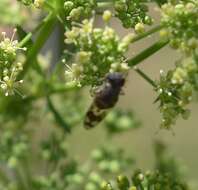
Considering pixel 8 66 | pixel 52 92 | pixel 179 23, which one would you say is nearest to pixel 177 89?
pixel 179 23

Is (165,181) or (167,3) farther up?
(167,3)

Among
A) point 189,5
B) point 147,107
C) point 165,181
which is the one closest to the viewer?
point 189,5

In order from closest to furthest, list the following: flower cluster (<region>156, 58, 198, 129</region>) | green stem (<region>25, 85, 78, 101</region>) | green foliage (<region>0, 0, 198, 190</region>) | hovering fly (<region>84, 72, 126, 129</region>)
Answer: flower cluster (<region>156, 58, 198, 129</region>) < green foliage (<region>0, 0, 198, 190</region>) < hovering fly (<region>84, 72, 126, 129</region>) < green stem (<region>25, 85, 78, 101</region>)

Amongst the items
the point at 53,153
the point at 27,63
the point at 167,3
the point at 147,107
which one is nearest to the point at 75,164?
the point at 53,153

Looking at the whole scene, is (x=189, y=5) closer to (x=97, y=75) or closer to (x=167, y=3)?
(x=167, y=3)

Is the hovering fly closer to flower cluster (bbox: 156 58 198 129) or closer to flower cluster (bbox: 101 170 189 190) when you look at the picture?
flower cluster (bbox: 156 58 198 129)

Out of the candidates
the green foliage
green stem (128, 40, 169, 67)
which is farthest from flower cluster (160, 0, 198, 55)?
green stem (128, 40, 169, 67)
